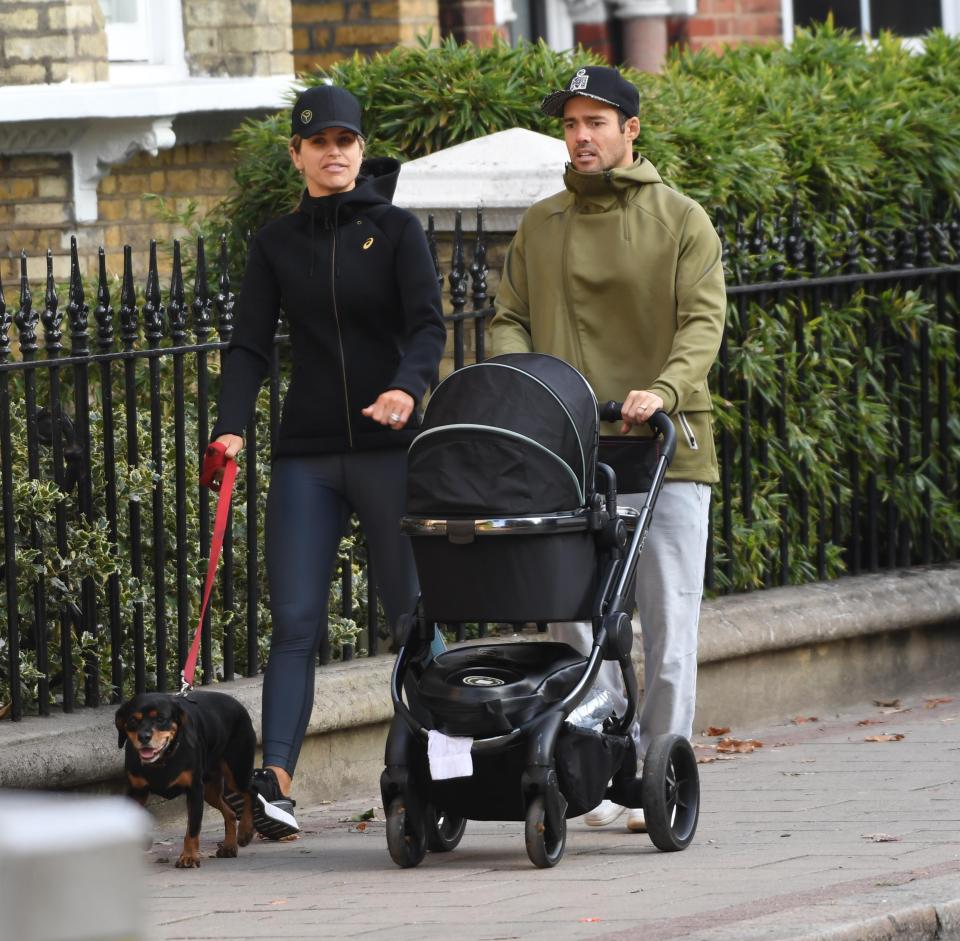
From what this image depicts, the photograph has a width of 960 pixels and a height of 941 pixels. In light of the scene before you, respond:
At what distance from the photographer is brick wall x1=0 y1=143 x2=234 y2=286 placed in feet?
31.4

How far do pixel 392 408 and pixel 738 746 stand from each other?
2.24 m

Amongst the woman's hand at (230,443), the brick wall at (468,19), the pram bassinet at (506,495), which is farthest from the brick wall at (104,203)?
the pram bassinet at (506,495)

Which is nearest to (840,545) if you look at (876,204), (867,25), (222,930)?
(876,204)

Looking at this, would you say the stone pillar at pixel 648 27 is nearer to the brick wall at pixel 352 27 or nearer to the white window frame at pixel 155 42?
the brick wall at pixel 352 27

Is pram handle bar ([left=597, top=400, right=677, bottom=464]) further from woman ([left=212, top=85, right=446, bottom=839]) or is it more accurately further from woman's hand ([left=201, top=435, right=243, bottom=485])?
woman's hand ([left=201, top=435, right=243, bottom=485])

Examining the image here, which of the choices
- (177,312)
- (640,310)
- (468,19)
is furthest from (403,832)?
(468,19)

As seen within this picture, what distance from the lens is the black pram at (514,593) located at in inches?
185

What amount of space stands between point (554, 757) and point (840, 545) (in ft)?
10.4

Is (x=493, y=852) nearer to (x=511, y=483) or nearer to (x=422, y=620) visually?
(x=422, y=620)

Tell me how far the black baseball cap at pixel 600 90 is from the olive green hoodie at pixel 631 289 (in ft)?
0.53

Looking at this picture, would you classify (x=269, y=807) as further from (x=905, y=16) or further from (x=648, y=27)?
(x=905, y=16)

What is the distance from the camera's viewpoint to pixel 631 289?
5242mm

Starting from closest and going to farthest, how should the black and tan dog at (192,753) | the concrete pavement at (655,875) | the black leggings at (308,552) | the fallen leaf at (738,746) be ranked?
the concrete pavement at (655,875)
the black and tan dog at (192,753)
the black leggings at (308,552)
the fallen leaf at (738,746)

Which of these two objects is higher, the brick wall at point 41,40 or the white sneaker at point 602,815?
the brick wall at point 41,40
